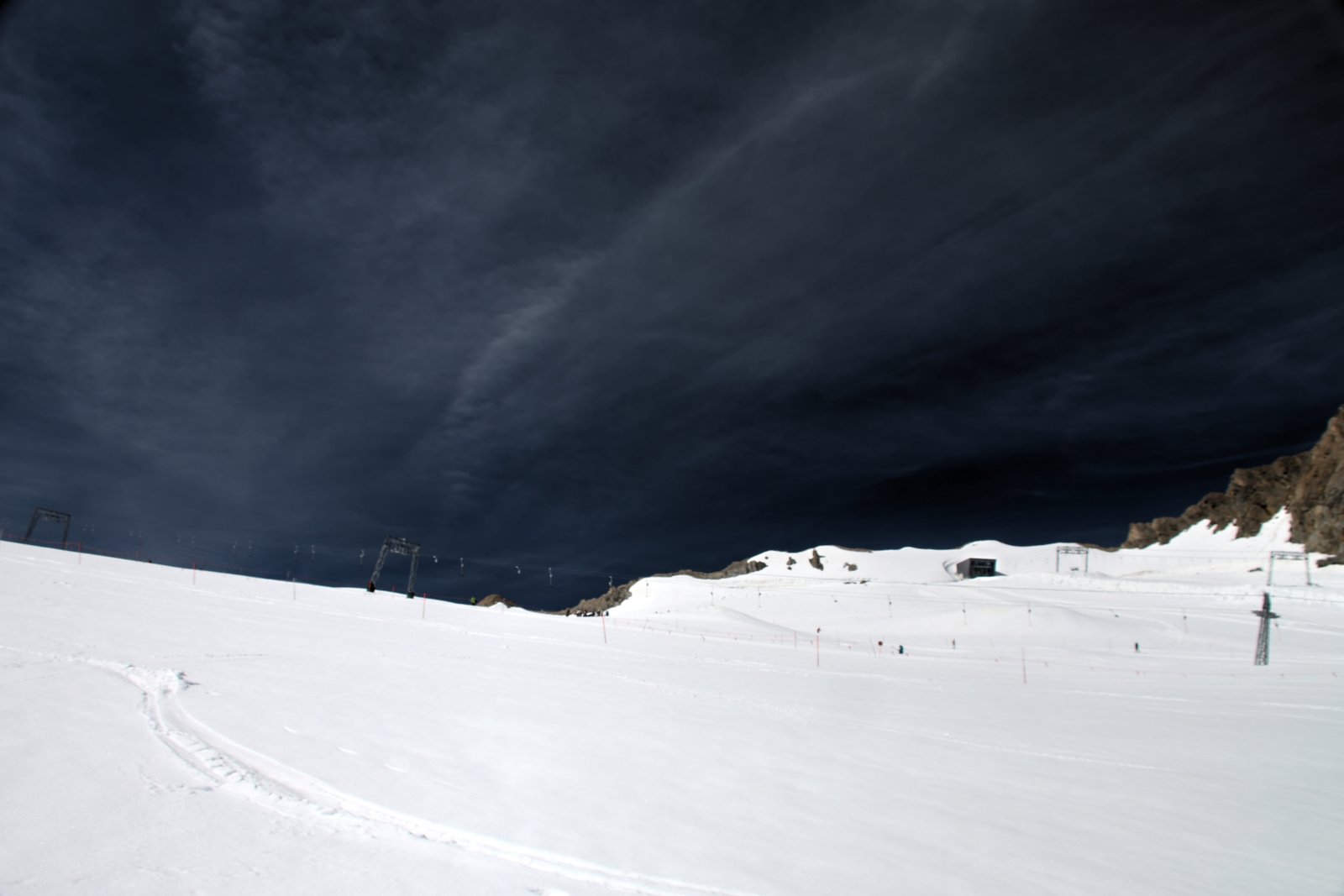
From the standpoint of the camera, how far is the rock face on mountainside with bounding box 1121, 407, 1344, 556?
10338 cm

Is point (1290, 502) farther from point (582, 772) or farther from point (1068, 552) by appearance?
point (582, 772)

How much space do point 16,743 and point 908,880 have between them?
9.94m

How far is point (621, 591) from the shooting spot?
130125 mm

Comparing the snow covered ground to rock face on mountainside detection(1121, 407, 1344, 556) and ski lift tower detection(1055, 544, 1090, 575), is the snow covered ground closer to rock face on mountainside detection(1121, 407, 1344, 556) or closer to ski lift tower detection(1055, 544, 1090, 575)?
rock face on mountainside detection(1121, 407, 1344, 556)

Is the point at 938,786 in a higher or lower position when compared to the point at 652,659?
higher

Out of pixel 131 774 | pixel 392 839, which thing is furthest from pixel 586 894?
pixel 131 774

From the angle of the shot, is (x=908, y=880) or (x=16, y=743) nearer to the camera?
(x=908, y=880)

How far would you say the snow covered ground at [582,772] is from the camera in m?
5.55

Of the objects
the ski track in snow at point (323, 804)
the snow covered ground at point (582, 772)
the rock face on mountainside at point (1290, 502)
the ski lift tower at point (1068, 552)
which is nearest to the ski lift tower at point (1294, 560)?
the rock face on mountainside at point (1290, 502)

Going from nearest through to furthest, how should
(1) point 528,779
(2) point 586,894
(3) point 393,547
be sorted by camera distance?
(2) point 586,894 < (1) point 528,779 < (3) point 393,547

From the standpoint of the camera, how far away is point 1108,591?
83188 millimetres

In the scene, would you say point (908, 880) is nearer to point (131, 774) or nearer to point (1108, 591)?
point (131, 774)

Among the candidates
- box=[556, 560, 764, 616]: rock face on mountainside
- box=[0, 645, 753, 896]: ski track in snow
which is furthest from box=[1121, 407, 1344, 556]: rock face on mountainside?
box=[0, 645, 753, 896]: ski track in snow

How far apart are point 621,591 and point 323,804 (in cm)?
12656
